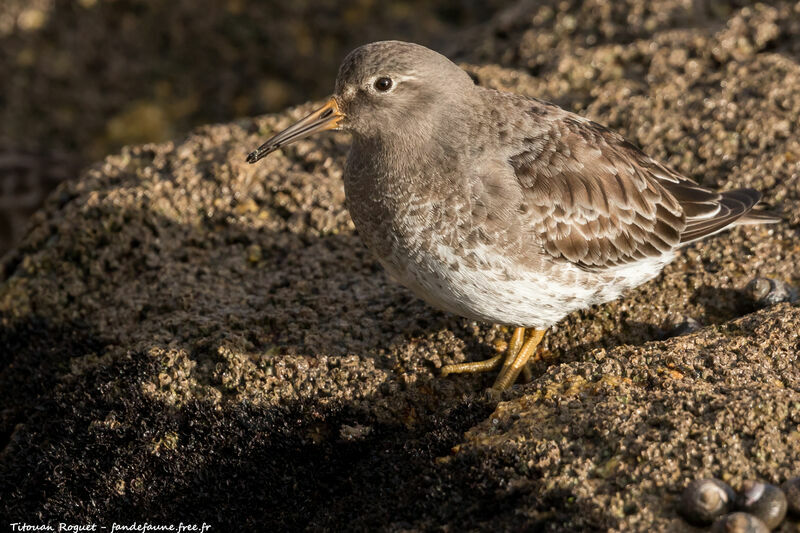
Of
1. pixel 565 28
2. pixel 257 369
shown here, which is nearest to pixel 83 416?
pixel 257 369

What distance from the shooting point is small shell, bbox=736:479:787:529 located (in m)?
3.51

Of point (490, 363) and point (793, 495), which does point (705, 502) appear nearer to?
point (793, 495)

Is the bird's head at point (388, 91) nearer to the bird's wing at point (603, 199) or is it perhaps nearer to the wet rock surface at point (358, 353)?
the bird's wing at point (603, 199)

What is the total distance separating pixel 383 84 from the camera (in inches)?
196

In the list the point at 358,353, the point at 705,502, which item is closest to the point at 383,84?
the point at 358,353

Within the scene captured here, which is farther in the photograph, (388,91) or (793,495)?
(388,91)

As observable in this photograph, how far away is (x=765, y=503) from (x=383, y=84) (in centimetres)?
306

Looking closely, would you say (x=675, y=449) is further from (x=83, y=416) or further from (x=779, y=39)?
(x=779, y=39)

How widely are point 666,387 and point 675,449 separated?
21.8 inches

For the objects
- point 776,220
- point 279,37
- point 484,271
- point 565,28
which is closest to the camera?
point 484,271

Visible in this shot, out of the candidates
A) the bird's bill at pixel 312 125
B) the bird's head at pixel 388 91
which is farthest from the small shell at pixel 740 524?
the bird's bill at pixel 312 125

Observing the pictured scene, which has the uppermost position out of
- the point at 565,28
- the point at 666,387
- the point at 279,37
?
the point at 279,37

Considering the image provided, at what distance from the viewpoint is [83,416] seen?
4.99 meters

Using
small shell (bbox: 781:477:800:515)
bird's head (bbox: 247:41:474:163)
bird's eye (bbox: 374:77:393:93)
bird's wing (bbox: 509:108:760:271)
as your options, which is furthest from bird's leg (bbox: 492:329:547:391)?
bird's eye (bbox: 374:77:393:93)
